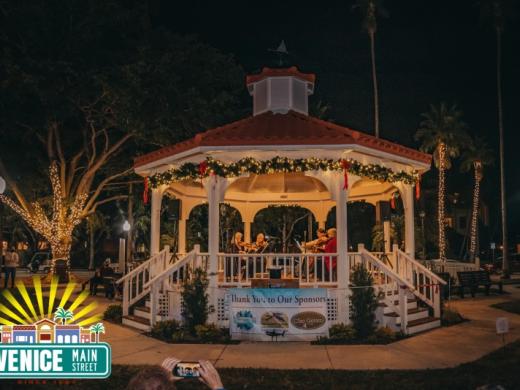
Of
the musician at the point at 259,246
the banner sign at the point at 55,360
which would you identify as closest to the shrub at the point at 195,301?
the musician at the point at 259,246

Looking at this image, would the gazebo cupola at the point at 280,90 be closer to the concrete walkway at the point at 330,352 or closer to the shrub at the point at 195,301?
the shrub at the point at 195,301

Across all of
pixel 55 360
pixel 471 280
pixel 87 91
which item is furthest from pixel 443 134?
pixel 55 360

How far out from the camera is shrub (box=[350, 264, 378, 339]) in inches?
418

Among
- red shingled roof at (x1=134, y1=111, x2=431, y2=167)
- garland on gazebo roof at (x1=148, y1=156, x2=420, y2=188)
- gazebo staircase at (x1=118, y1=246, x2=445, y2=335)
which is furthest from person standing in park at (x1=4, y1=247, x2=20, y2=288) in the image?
garland on gazebo roof at (x1=148, y1=156, x2=420, y2=188)

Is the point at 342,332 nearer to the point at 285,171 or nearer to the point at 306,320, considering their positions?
the point at 306,320

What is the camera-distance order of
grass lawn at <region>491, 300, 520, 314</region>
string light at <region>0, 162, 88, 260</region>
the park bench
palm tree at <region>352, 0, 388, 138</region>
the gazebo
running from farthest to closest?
1. palm tree at <region>352, 0, 388, 138</region>
2. string light at <region>0, 162, 88, 260</region>
3. the park bench
4. grass lawn at <region>491, 300, 520, 314</region>
5. the gazebo

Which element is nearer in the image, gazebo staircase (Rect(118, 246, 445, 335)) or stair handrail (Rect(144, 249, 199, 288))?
gazebo staircase (Rect(118, 246, 445, 335))

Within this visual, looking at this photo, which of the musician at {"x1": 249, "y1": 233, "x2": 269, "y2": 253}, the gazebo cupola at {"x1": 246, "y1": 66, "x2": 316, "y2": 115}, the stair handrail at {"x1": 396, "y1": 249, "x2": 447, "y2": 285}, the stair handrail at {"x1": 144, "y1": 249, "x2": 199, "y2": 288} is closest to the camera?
the stair handrail at {"x1": 144, "y1": 249, "x2": 199, "y2": 288}

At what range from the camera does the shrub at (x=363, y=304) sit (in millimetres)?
10617

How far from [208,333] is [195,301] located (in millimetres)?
746

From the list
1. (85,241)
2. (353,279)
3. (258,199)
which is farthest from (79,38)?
(85,241)

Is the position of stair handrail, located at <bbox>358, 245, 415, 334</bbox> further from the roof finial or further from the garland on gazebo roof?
the roof finial

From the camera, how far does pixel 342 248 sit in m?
11.4

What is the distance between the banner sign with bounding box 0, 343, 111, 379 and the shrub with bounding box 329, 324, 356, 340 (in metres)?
6.77
